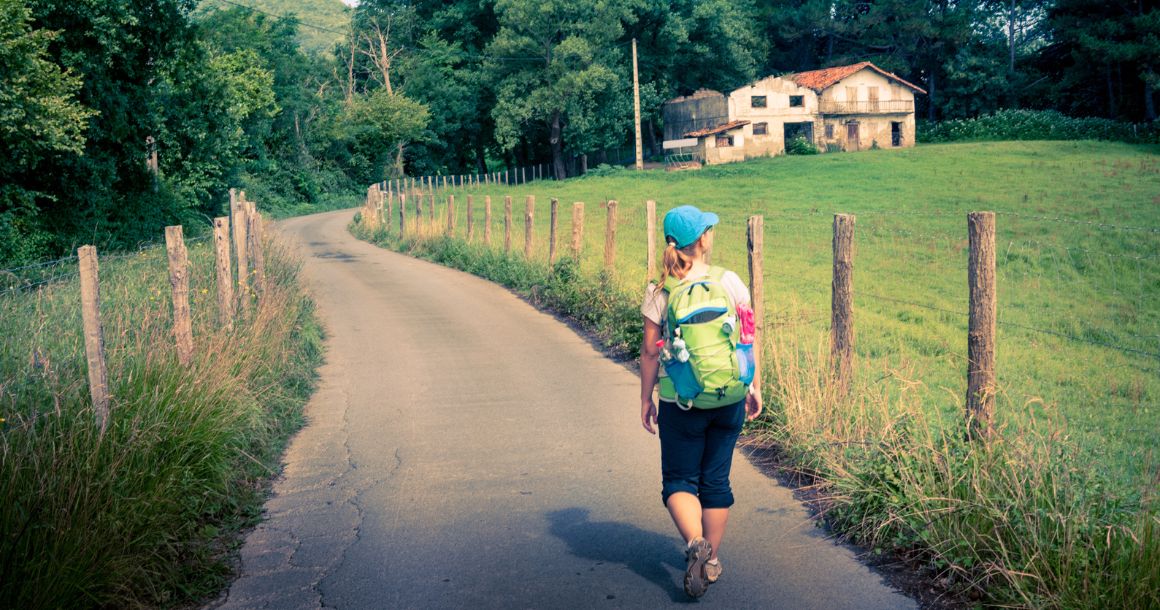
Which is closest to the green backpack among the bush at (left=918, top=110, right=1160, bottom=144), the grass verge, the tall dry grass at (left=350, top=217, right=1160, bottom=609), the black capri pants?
the black capri pants

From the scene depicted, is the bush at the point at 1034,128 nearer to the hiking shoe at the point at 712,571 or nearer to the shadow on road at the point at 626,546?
the shadow on road at the point at 626,546

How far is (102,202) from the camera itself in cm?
3212

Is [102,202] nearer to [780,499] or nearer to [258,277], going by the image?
[258,277]

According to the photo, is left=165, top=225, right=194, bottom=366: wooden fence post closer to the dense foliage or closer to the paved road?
the paved road

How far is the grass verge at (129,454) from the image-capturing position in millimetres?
4902

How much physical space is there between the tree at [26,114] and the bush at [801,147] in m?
53.4

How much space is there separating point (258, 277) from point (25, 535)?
9685mm

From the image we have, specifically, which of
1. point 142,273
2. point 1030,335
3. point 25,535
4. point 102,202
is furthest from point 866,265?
point 102,202

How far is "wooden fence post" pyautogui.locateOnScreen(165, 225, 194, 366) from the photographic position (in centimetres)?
822

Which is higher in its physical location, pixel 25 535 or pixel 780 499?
pixel 25 535

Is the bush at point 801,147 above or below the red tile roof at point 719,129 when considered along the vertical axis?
below

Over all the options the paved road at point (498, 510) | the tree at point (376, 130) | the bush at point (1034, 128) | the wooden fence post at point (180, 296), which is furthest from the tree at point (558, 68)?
the wooden fence post at point (180, 296)

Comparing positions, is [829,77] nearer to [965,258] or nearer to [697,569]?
[965,258]

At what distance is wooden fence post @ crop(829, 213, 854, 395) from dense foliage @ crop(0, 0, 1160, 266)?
70.9ft
